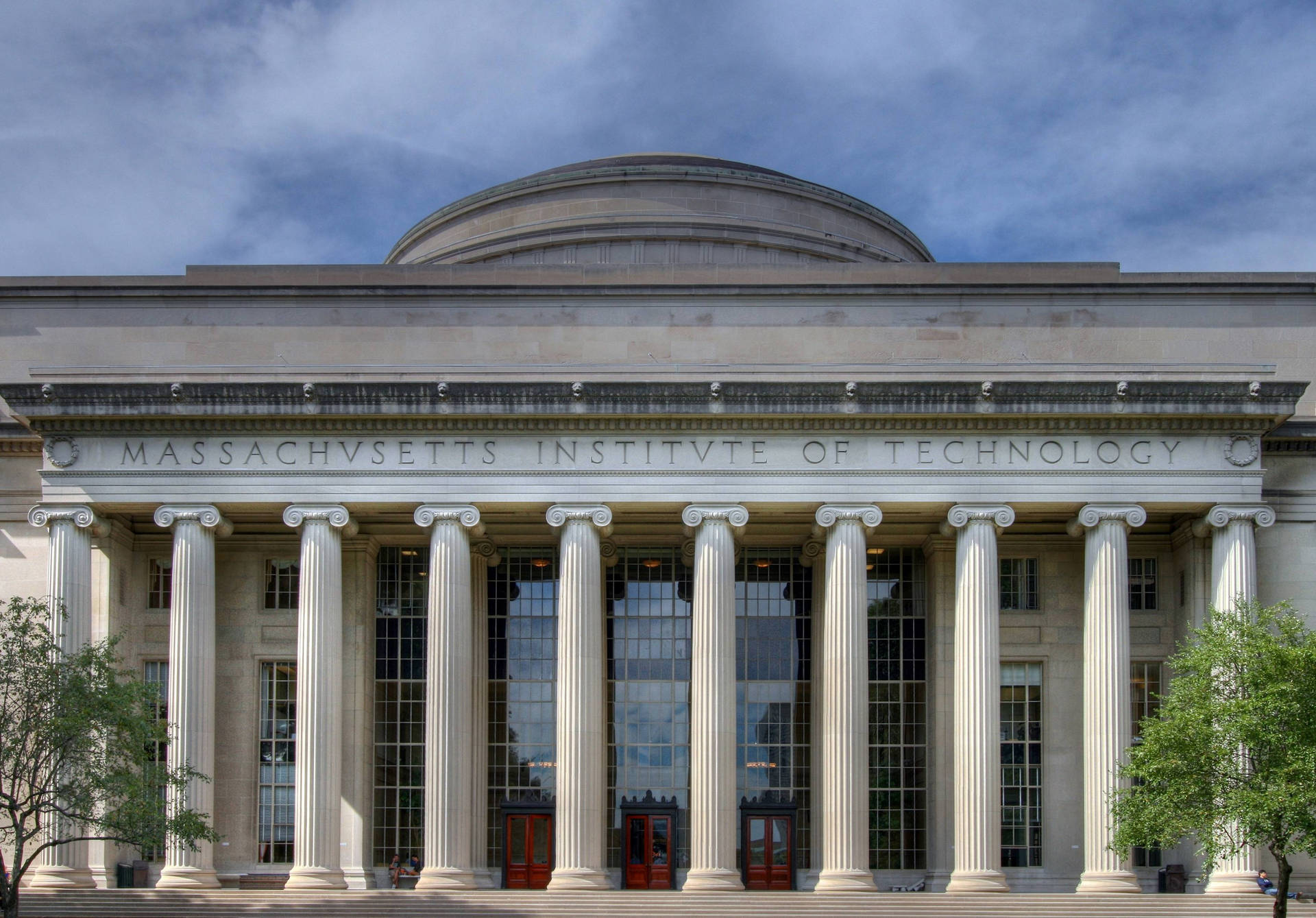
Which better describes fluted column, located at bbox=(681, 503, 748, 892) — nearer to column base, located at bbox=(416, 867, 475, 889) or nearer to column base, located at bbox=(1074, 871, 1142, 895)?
column base, located at bbox=(416, 867, 475, 889)

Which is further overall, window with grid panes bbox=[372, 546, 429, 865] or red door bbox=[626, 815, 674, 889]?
window with grid panes bbox=[372, 546, 429, 865]

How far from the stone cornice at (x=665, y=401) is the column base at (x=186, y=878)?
39.8 feet

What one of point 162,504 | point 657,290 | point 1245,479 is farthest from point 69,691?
point 1245,479

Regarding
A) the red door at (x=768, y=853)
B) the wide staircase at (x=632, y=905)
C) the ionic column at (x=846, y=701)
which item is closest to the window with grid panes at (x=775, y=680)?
the red door at (x=768, y=853)

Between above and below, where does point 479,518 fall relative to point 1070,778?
above

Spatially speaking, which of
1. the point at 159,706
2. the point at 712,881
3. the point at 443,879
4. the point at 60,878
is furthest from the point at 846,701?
the point at 60,878

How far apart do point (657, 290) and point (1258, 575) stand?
19414 millimetres

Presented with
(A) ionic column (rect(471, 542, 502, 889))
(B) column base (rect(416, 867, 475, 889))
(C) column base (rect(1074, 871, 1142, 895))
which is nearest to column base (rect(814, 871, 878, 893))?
(C) column base (rect(1074, 871, 1142, 895))

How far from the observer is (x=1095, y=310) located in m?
49.2

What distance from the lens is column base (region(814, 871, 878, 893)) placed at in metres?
42.3

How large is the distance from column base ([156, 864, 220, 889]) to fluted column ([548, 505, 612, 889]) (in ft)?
30.3

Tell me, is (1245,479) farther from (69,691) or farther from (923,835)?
(69,691)

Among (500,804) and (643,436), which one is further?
(500,804)

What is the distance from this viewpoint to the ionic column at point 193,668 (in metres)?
43.2
